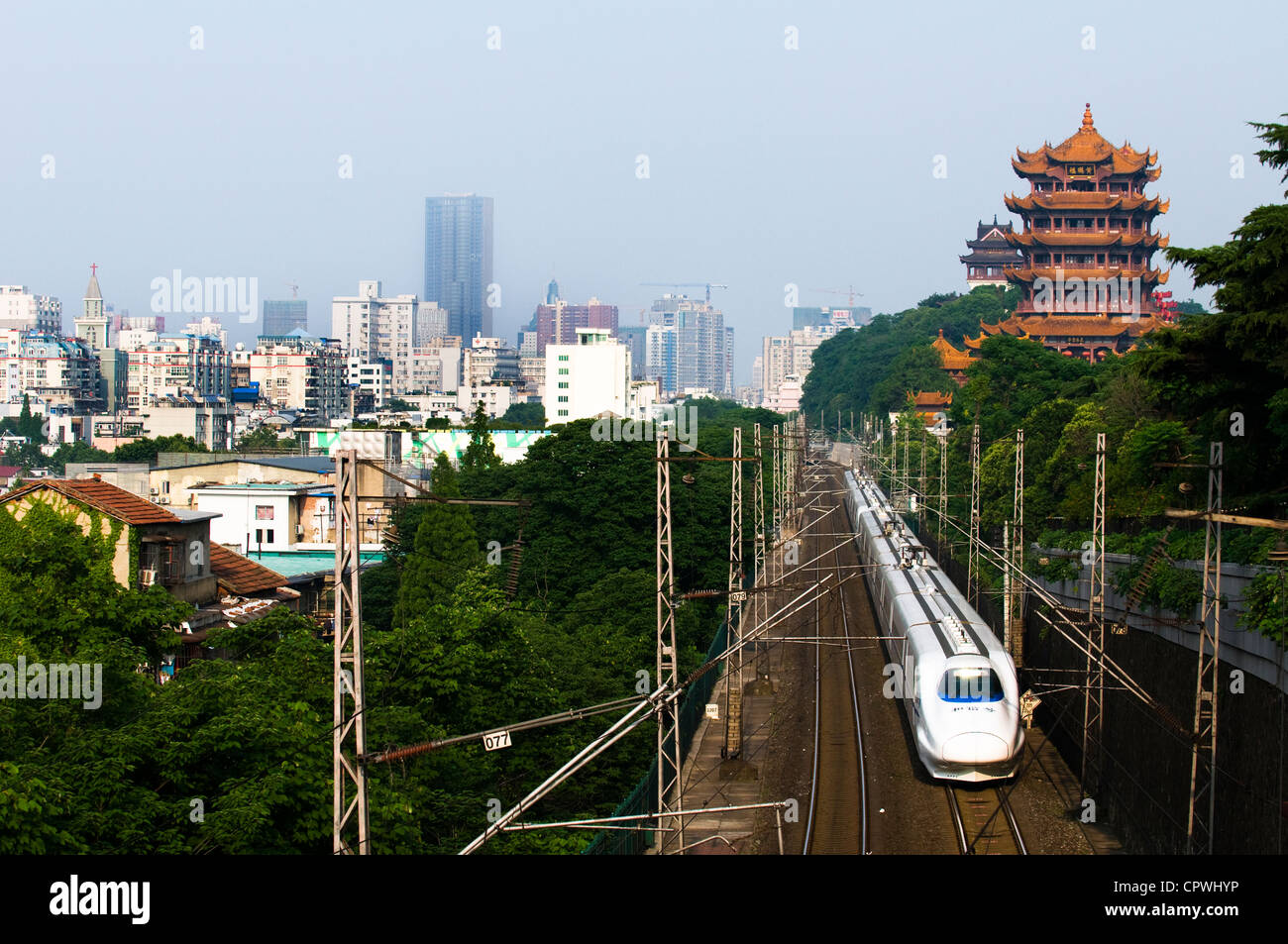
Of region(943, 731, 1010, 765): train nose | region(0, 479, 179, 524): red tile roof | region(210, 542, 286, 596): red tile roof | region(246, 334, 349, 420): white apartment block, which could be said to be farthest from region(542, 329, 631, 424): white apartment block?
region(943, 731, 1010, 765): train nose

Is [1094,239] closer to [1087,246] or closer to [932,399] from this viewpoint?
[1087,246]

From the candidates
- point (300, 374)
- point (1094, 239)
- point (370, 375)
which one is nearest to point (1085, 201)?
point (1094, 239)

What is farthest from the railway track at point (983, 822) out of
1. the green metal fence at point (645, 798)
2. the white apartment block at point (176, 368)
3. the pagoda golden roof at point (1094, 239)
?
the white apartment block at point (176, 368)

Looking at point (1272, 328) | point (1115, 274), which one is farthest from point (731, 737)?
point (1115, 274)

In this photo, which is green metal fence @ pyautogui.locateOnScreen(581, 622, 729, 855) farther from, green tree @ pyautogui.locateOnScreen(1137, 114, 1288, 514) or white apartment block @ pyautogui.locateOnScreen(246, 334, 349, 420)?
white apartment block @ pyautogui.locateOnScreen(246, 334, 349, 420)

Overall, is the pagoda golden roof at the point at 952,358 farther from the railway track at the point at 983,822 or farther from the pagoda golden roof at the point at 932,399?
the railway track at the point at 983,822

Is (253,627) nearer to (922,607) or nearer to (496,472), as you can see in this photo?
(922,607)
